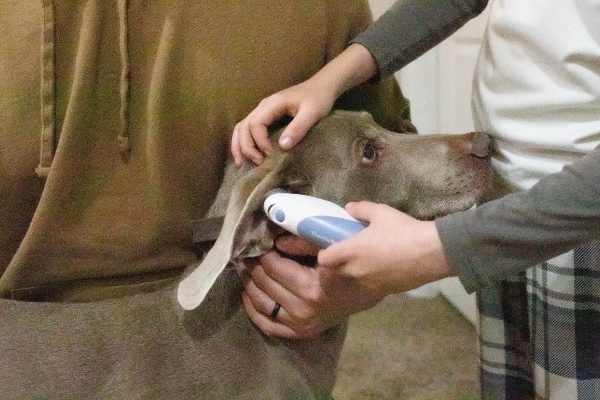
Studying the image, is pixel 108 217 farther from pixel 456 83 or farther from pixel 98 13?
pixel 456 83

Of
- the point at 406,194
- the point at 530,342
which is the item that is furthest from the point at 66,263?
the point at 530,342

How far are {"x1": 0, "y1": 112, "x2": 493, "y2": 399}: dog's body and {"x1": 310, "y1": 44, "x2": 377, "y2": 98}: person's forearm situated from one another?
83 millimetres

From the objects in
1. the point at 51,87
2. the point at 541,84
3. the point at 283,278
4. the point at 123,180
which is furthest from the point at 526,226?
the point at 51,87

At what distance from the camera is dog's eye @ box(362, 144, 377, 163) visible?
1.24 meters

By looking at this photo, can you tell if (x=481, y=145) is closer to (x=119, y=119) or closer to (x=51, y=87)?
(x=119, y=119)

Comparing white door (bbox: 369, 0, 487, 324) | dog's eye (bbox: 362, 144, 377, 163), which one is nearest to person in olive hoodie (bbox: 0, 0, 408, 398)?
dog's eye (bbox: 362, 144, 377, 163)

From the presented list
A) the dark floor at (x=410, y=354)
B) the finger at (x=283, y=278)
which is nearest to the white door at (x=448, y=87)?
the dark floor at (x=410, y=354)

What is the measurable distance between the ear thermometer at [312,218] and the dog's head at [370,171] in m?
0.11

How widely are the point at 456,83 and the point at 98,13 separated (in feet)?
4.44

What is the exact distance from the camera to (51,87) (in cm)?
110

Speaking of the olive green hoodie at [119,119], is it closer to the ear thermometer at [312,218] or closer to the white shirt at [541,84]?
the ear thermometer at [312,218]

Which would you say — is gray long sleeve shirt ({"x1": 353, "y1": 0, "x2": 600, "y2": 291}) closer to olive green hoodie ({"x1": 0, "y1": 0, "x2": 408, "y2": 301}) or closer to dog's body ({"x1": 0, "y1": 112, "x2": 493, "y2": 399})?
dog's body ({"x1": 0, "y1": 112, "x2": 493, "y2": 399})

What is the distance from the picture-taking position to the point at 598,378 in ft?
3.09

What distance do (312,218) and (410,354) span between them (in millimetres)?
1239
